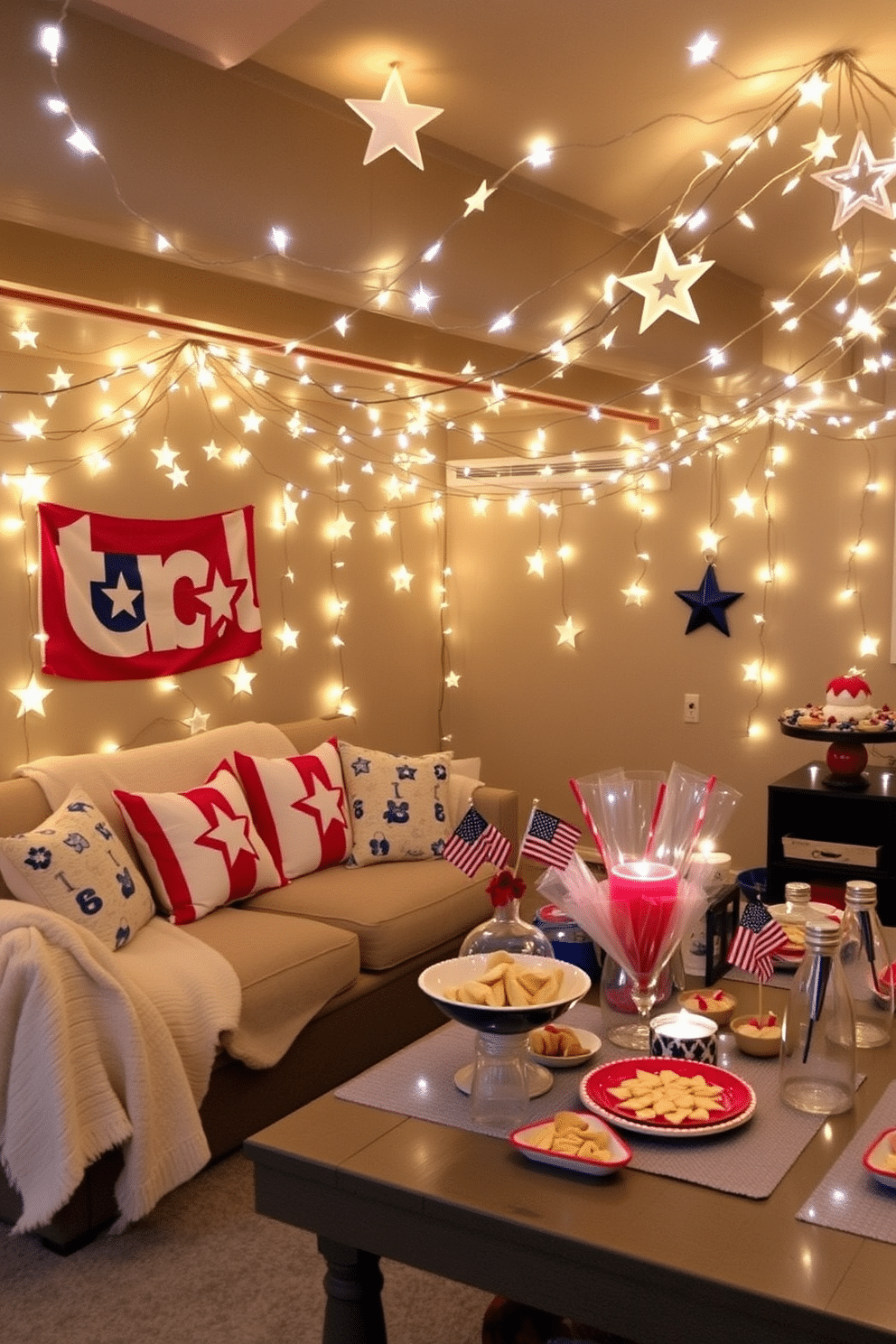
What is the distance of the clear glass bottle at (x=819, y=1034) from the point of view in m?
1.76

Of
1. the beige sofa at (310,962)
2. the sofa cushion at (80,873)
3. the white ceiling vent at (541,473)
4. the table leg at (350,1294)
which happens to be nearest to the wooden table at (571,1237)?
the table leg at (350,1294)

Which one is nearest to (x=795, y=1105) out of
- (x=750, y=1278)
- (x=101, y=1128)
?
(x=750, y=1278)

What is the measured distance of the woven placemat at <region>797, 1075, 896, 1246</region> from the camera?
1455 mm

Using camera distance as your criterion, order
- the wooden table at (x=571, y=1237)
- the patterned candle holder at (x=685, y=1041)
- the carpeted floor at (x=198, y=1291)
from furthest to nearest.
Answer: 1. the carpeted floor at (x=198, y=1291)
2. the patterned candle holder at (x=685, y=1041)
3. the wooden table at (x=571, y=1237)

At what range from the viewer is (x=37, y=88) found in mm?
2285

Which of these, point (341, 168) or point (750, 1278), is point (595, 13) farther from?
point (750, 1278)

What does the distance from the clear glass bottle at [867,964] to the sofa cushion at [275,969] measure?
1.38 m

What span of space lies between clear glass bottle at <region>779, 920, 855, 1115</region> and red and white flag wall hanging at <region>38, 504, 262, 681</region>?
8.54 ft

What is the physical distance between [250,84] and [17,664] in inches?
70.4

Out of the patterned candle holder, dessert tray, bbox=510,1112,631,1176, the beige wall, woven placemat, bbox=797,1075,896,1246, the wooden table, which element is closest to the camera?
the wooden table

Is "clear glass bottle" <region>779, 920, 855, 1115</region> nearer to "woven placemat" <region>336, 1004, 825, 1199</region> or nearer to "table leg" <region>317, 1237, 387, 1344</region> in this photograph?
"woven placemat" <region>336, 1004, 825, 1199</region>

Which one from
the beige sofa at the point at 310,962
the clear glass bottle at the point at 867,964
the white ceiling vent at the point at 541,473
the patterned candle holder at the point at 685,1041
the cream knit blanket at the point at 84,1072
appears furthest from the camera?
the white ceiling vent at the point at 541,473

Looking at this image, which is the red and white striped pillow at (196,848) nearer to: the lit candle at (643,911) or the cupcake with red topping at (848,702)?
the lit candle at (643,911)

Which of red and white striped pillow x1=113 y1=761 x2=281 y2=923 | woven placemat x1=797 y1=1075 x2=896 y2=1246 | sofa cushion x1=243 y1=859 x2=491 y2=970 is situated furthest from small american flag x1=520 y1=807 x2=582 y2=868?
red and white striped pillow x1=113 y1=761 x2=281 y2=923
